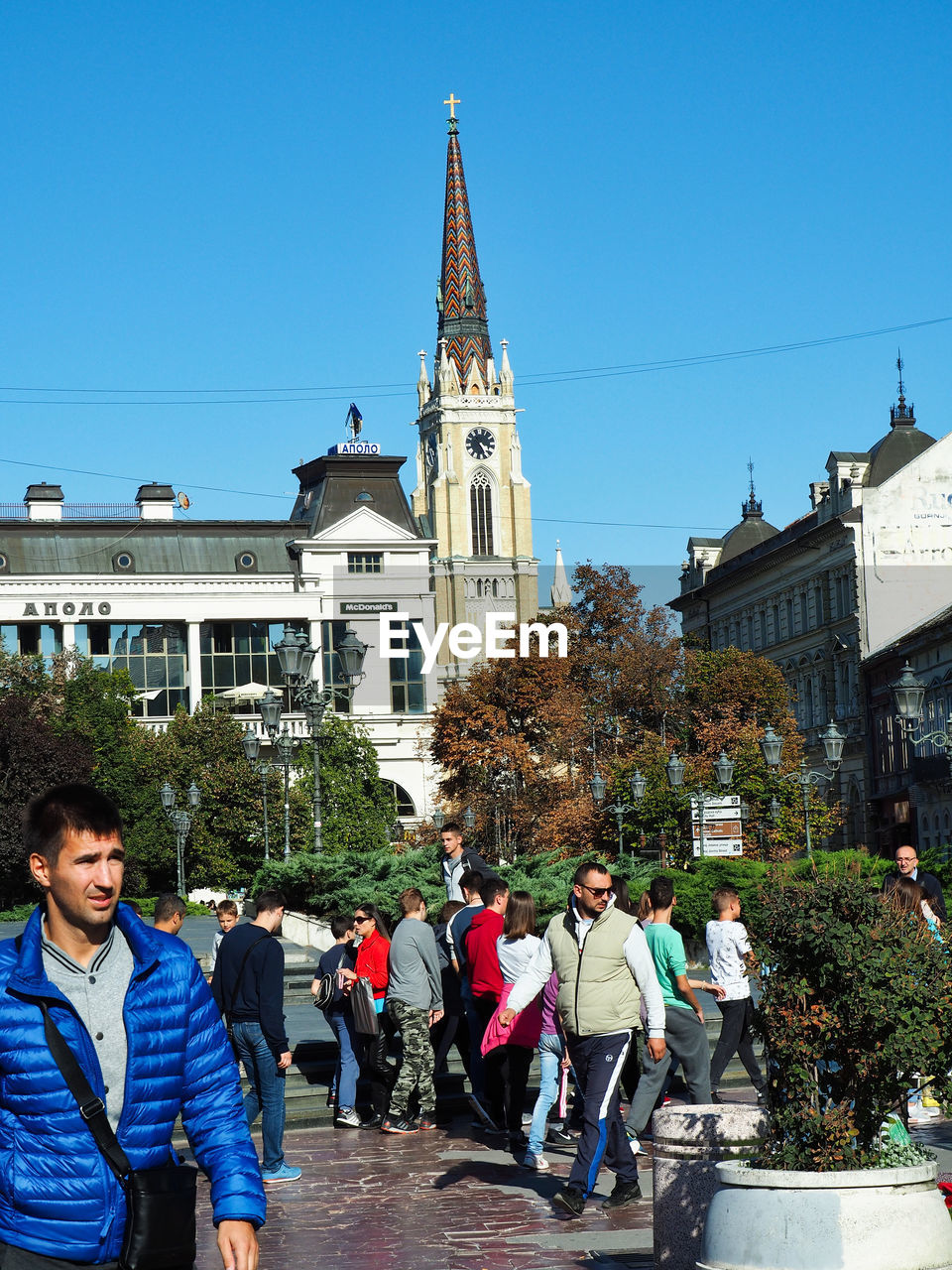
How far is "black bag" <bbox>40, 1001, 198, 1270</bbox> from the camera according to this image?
4.29 m

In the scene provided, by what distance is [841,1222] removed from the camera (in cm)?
636

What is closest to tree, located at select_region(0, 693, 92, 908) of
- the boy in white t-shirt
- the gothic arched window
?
the boy in white t-shirt

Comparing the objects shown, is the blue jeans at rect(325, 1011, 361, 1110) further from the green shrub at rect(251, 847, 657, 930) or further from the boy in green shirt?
the green shrub at rect(251, 847, 657, 930)

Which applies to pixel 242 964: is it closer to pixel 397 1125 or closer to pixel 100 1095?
pixel 397 1125

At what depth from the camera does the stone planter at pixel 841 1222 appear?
6.35 meters

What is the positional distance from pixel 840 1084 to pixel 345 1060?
8.61m

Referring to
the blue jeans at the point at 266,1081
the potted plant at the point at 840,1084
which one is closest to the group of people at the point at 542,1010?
the blue jeans at the point at 266,1081

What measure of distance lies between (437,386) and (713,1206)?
401 ft

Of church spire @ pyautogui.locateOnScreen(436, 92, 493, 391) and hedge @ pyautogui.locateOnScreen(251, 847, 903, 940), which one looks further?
church spire @ pyautogui.locateOnScreen(436, 92, 493, 391)

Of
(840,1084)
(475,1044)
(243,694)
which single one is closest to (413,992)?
(475,1044)

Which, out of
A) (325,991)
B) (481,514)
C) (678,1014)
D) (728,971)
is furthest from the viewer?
(481,514)

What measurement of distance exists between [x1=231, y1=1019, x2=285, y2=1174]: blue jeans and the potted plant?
18.9ft

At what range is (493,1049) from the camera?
43.9ft

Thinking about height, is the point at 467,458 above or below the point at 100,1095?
above
